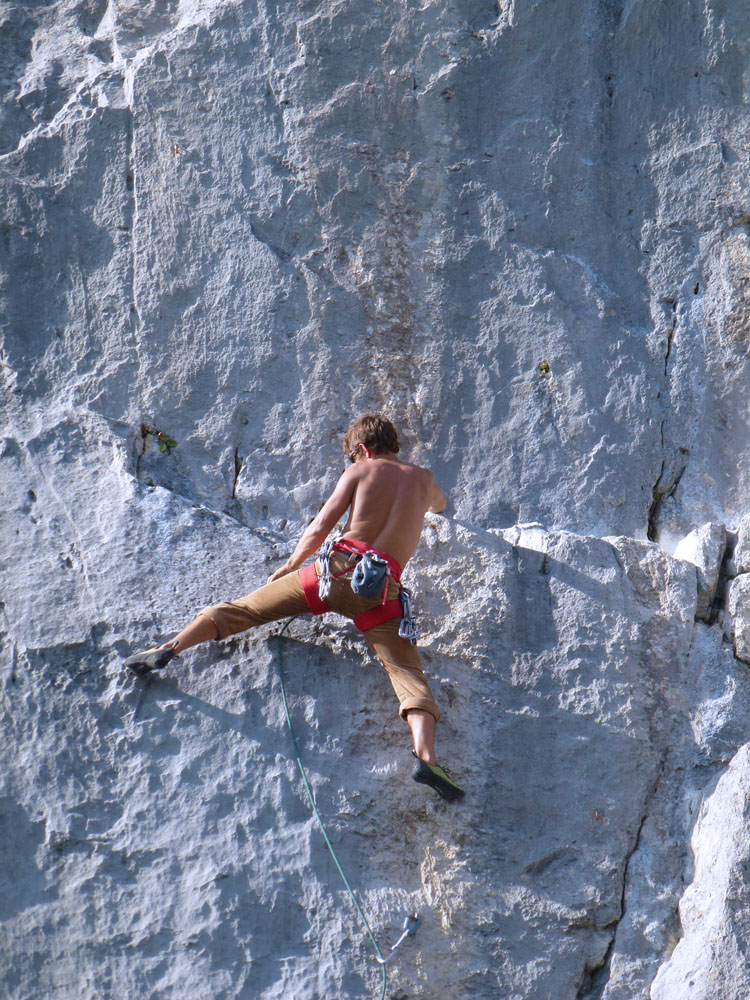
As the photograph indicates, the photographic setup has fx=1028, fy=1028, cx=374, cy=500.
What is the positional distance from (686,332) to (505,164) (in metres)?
1.20

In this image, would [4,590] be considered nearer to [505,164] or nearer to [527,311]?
[527,311]

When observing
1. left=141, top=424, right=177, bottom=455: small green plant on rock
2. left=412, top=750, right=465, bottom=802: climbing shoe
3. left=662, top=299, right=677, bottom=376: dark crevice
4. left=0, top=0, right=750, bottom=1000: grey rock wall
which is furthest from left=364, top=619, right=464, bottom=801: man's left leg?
left=662, top=299, right=677, bottom=376: dark crevice

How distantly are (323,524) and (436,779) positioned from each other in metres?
1.12

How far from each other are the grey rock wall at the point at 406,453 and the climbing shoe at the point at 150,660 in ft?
0.39

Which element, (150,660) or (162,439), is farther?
(162,439)

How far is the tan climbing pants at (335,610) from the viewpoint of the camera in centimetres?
406

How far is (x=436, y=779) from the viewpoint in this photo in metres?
3.80

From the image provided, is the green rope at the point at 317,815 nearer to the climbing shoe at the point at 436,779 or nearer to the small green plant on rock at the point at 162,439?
the climbing shoe at the point at 436,779

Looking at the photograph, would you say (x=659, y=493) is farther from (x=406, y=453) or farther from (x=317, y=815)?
(x=317, y=815)

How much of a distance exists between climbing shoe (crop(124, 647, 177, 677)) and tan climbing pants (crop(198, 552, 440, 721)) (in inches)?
8.2

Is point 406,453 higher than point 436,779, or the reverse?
point 406,453

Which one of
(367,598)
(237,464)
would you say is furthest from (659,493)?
(237,464)

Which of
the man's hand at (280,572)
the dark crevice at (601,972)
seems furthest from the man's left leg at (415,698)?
the dark crevice at (601,972)

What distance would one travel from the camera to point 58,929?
12.9ft
